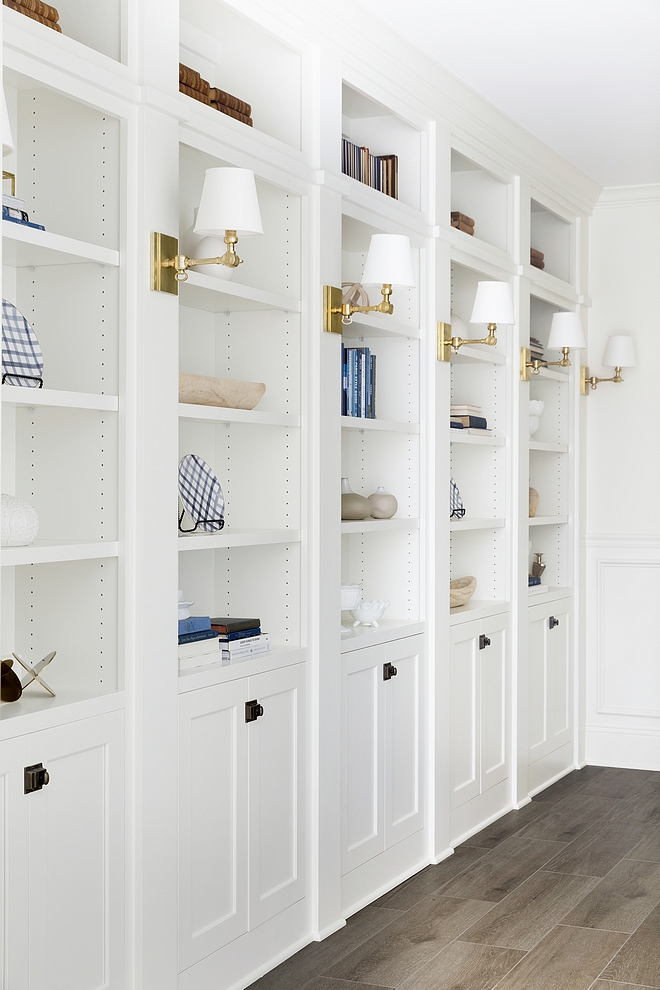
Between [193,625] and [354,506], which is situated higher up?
[354,506]

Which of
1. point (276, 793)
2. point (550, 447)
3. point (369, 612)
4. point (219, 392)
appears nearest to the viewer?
point (219, 392)

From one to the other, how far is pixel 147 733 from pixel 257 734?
520mm

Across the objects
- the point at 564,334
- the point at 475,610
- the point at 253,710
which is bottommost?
the point at 253,710

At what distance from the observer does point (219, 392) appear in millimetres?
2893

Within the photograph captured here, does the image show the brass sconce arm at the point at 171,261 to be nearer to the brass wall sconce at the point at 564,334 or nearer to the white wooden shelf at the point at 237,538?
the white wooden shelf at the point at 237,538

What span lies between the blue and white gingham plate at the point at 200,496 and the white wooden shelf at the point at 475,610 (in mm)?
1481

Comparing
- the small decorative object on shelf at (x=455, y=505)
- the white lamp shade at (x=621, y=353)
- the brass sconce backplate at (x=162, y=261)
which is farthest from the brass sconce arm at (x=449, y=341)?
the brass sconce backplate at (x=162, y=261)

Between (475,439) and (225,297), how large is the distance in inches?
66.7

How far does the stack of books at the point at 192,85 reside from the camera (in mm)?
2744

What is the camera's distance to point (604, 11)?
11.1 feet

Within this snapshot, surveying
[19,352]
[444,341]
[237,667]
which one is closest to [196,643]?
[237,667]

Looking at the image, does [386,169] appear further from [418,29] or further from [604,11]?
[604,11]

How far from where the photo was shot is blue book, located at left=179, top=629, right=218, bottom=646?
9.05 ft

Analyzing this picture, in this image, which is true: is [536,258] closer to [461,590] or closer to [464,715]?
[461,590]
